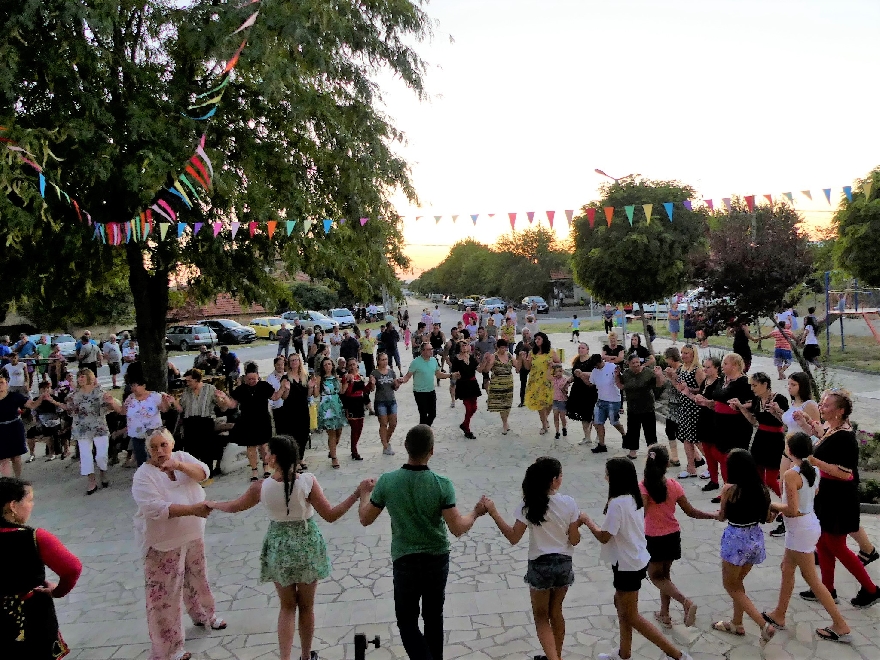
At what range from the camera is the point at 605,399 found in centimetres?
977

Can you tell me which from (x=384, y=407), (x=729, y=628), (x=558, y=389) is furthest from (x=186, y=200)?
(x=729, y=628)

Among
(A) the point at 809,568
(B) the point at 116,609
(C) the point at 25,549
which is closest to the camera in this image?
(C) the point at 25,549

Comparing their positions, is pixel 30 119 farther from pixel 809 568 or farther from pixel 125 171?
pixel 809 568

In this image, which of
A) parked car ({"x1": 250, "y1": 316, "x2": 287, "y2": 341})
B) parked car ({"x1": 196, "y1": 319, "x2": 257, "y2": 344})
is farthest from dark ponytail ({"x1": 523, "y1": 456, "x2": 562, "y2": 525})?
parked car ({"x1": 250, "y1": 316, "x2": 287, "y2": 341})

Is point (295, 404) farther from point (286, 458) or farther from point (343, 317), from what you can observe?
point (343, 317)

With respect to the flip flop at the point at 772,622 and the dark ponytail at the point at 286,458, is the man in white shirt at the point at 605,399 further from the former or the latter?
the dark ponytail at the point at 286,458

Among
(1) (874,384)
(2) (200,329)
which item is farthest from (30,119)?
(2) (200,329)

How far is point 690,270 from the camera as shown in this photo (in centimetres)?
1623

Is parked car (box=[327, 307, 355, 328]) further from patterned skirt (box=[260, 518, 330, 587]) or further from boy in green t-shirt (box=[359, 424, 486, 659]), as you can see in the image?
boy in green t-shirt (box=[359, 424, 486, 659])

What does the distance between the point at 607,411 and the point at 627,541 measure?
A: 19.0 ft

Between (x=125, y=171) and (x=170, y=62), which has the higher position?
(x=170, y=62)

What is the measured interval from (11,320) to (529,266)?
4473cm

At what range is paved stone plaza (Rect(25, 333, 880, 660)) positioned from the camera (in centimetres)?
465

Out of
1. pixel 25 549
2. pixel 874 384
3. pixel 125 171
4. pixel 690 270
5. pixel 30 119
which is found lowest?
pixel 874 384
